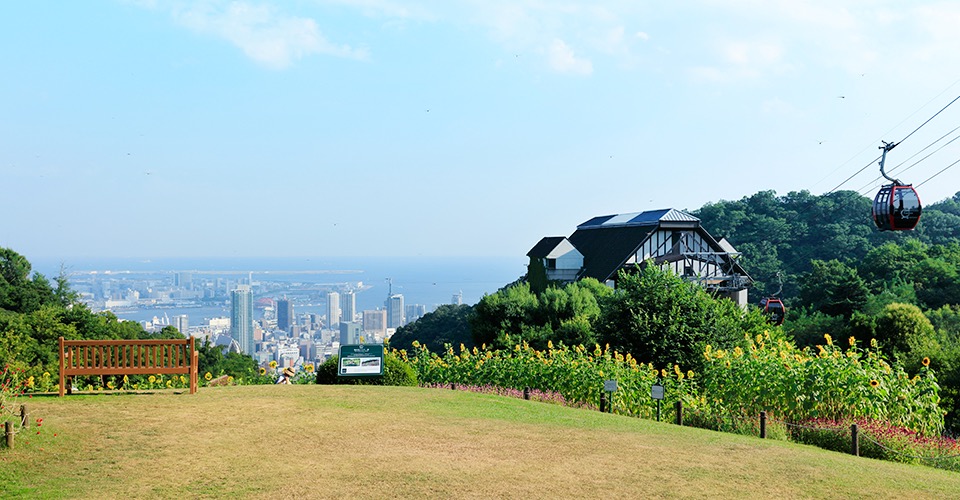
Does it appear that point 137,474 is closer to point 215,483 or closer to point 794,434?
point 215,483

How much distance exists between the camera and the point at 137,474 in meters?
9.24

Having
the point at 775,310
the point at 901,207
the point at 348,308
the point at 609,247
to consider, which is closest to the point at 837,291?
the point at 609,247

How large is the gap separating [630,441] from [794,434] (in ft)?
15.5

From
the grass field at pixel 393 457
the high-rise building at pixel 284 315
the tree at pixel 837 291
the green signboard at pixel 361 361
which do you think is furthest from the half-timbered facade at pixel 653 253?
the high-rise building at pixel 284 315

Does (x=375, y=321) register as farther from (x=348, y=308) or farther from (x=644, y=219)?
(x=644, y=219)

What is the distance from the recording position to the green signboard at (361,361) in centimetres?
1866

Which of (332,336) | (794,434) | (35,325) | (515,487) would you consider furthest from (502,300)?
(332,336)

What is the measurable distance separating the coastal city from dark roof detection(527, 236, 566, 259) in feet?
86.0

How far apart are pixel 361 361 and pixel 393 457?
8624 mm

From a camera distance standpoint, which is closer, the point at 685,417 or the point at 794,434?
the point at 794,434

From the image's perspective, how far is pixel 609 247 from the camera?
1934 inches

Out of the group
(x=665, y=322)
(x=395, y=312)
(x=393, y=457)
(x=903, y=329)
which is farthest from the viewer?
(x=395, y=312)

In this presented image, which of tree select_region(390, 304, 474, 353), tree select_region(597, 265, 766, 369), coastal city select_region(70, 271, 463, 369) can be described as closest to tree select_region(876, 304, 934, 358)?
tree select_region(597, 265, 766, 369)

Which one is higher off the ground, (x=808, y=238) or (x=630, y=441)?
(x=808, y=238)
